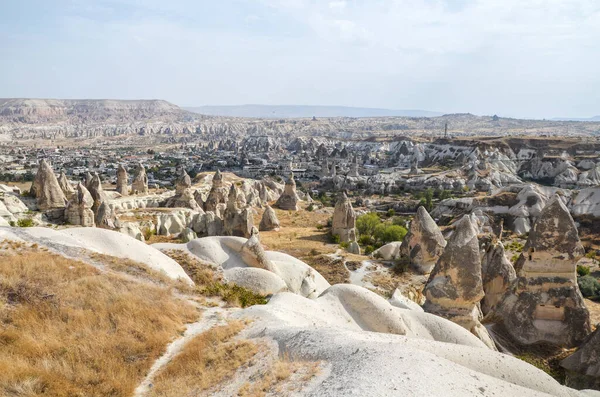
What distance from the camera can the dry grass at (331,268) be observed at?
55.6 ft

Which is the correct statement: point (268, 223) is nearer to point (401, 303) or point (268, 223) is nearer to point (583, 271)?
point (401, 303)

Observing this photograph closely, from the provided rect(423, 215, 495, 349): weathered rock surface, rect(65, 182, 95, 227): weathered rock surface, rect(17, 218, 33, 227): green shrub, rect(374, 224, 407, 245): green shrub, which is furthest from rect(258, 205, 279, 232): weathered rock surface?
rect(423, 215, 495, 349): weathered rock surface

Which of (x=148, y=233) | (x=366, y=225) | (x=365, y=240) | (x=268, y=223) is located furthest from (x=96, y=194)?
(x=366, y=225)

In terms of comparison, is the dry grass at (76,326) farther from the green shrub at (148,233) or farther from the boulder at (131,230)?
the green shrub at (148,233)

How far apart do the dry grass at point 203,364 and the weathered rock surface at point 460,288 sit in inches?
224

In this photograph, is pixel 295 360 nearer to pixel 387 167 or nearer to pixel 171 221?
pixel 171 221

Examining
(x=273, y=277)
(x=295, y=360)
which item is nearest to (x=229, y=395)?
(x=295, y=360)

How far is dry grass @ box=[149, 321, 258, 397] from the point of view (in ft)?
21.0

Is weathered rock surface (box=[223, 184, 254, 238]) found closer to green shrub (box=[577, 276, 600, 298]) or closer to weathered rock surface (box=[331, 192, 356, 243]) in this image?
weathered rock surface (box=[331, 192, 356, 243])

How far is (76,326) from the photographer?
303 inches

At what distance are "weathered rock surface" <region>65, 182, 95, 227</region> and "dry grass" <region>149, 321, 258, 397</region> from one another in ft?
48.2

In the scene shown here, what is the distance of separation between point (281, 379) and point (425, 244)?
42.4 feet

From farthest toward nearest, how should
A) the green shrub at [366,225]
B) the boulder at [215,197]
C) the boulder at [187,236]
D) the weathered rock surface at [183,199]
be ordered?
the boulder at [215,197] → the weathered rock surface at [183,199] → the green shrub at [366,225] → the boulder at [187,236]

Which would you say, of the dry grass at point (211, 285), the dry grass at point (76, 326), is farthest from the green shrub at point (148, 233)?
the dry grass at point (76, 326)
